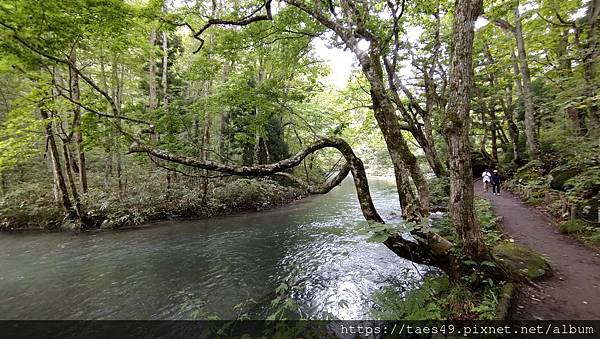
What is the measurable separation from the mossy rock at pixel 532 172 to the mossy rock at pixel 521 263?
10.4 metres

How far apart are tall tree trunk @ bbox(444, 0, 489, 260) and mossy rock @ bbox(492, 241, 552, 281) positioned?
2.49ft

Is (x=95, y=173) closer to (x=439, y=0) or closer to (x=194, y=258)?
(x=194, y=258)

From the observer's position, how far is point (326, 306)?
6.27m

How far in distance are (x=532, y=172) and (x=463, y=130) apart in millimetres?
13370

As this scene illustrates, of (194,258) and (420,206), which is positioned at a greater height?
(420,206)

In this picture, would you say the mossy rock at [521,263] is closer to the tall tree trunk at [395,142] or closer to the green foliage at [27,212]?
the tall tree trunk at [395,142]

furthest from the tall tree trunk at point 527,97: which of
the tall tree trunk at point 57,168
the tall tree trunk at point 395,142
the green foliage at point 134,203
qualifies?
the tall tree trunk at point 57,168

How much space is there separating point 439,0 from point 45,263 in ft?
55.1

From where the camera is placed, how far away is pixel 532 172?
14461 mm

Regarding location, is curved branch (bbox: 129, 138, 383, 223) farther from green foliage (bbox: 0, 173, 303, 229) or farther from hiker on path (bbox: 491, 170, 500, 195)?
hiker on path (bbox: 491, 170, 500, 195)

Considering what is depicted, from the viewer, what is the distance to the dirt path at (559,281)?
4309 mm

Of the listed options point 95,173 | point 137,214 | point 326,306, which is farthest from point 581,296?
point 95,173

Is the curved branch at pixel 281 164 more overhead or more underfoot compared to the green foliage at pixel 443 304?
more overhead

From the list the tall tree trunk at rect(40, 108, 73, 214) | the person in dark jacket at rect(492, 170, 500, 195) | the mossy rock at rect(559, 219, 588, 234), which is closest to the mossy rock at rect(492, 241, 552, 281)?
the mossy rock at rect(559, 219, 588, 234)
